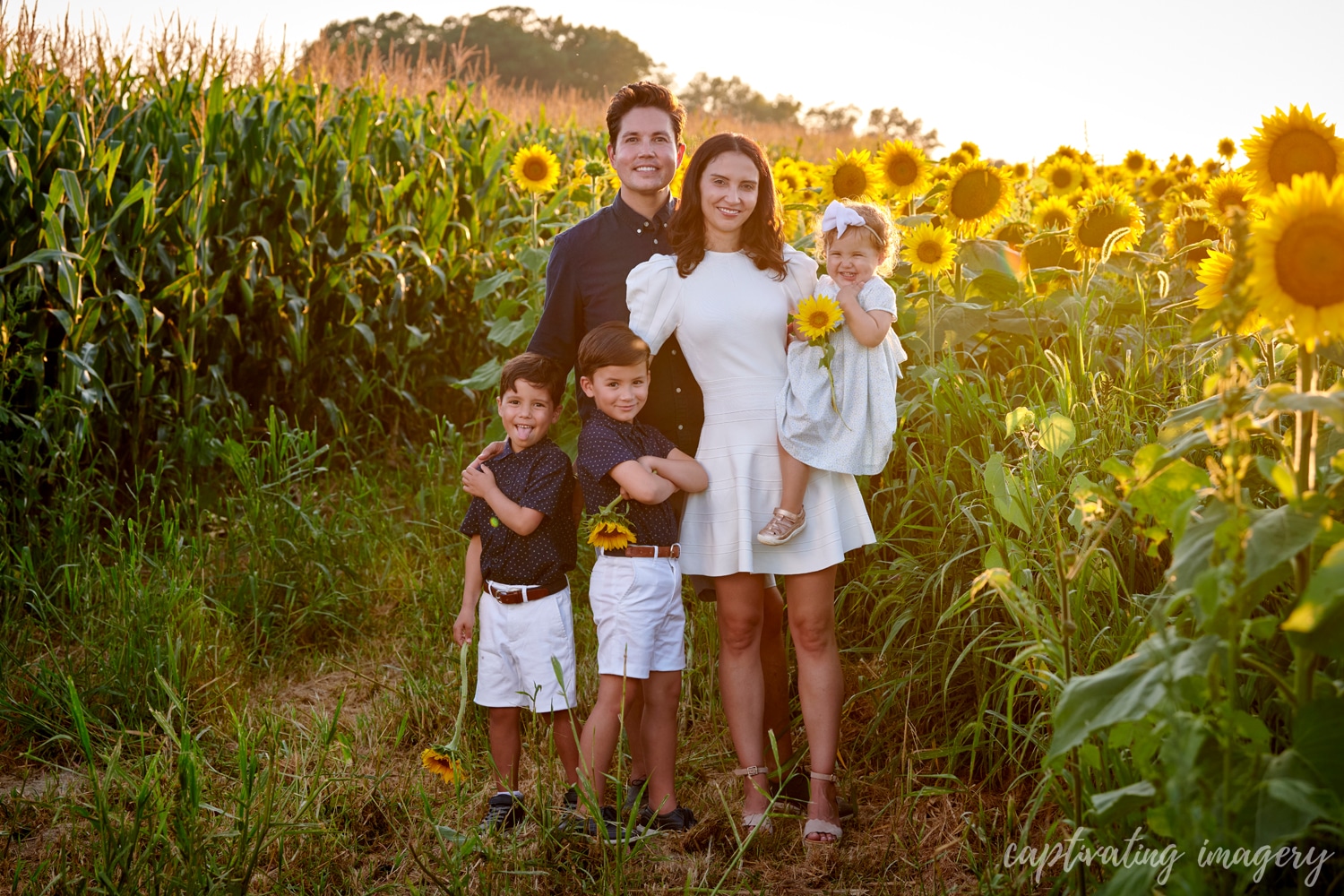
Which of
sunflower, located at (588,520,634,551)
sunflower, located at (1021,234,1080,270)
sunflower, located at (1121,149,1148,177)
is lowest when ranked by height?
sunflower, located at (588,520,634,551)

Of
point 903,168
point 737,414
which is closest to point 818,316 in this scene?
point 737,414

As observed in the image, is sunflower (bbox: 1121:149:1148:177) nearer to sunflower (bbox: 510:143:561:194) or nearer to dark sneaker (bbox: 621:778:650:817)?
sunflower (bbox: 510:143:561:194)

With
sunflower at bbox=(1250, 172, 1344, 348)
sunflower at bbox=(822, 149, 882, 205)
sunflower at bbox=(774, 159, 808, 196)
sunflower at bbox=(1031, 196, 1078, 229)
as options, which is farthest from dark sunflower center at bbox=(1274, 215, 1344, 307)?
sunflower at bbox=(774, 159, 808, 196)

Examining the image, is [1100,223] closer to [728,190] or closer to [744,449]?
[728,190]

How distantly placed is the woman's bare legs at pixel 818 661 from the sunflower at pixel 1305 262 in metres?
1.37

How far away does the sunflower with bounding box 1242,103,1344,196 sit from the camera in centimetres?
216

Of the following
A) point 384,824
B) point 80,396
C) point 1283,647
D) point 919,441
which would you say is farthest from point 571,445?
point 1283,647

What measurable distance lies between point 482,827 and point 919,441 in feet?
5.68

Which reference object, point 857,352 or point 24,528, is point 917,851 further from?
point 24,528

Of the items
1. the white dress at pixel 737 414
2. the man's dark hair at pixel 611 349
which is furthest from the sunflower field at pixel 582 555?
the man's dark hair at pixel 611 349

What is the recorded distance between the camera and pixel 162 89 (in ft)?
16.6

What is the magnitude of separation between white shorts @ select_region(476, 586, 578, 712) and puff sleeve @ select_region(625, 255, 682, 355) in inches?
27.6

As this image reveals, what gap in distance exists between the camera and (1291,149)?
2.19 m

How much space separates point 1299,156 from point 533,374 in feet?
5.78
